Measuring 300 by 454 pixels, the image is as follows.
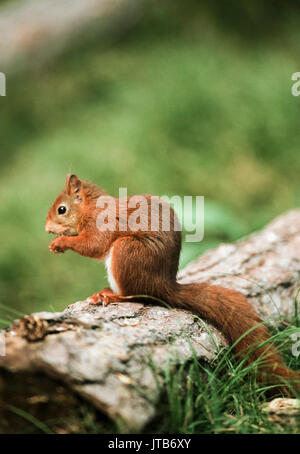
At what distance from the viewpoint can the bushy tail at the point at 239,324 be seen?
1900 mm

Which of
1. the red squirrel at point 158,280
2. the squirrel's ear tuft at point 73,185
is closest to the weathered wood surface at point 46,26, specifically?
the squirrel's ear tuft at point 73,185

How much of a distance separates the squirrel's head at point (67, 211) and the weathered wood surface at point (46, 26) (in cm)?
299

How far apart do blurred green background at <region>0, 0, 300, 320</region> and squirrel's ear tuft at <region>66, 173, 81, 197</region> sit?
163 cm

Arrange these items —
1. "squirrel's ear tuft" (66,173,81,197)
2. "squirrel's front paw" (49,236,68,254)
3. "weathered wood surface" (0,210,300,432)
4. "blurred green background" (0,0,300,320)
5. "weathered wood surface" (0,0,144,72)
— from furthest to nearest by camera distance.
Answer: "weathered wood surface" (0,0,144,72) < "blurred green background" (0,0,300,320) < "squirrel's ear tuft" (66,173,81,197) < "squirrel's front paw" (49,236,68,254) < "weathered wood surface" (0,210,300,432)

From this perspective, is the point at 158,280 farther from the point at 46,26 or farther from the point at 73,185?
the point at 46,26

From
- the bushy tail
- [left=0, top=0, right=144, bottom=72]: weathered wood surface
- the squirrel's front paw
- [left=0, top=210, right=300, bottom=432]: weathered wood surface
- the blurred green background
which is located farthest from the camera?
[left=0, top=0, right=144, bottom=72]: weathered wood surface

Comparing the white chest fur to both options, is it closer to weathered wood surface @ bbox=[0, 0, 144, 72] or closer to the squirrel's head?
the squirrel's head

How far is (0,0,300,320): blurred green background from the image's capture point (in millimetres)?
4188

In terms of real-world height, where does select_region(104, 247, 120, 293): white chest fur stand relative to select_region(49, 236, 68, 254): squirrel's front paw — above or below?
below

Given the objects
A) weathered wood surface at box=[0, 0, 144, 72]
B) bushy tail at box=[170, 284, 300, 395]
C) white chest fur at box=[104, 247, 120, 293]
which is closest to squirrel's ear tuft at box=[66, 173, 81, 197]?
white chest fur at box=[104, 247, 120, 293]

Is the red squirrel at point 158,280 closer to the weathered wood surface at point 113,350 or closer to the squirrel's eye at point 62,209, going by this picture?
the weathered wood surface at point 113,350

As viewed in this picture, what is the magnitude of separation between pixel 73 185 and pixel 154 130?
299 cm

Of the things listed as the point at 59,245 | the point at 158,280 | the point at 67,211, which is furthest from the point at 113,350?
the point at 67,211

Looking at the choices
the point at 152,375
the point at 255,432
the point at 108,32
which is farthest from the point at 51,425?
the point at 108,32
